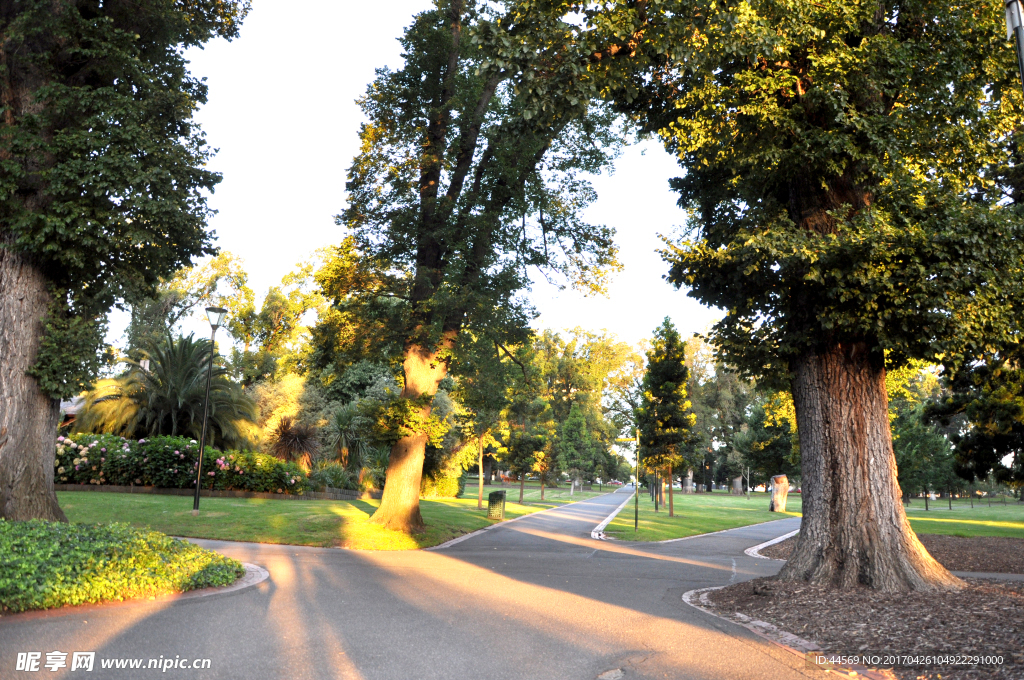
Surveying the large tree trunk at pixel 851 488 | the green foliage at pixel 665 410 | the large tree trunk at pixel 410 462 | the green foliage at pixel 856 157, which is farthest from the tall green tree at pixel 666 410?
the large tree trunk at pixel 851 488

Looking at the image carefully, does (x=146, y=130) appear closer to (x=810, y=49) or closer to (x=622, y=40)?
(x=622, y=40)

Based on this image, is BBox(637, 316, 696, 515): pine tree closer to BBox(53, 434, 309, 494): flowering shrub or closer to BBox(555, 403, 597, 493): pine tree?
BBox(53, 434, 309, 494): flowering shrub

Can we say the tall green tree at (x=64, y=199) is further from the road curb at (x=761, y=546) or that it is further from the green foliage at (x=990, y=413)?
the green foliage at (x=990, y=413)

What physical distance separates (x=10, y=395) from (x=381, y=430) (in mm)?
7918

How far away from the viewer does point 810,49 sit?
889cm

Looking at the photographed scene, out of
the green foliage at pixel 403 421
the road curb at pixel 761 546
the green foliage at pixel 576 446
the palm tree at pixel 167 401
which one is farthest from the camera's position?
the green foliage at pixel 576 446

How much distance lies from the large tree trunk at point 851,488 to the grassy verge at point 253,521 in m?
9.33

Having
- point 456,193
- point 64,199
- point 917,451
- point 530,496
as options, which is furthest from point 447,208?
point 917,451

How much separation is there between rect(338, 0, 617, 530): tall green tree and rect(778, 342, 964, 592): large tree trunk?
27.4 ft

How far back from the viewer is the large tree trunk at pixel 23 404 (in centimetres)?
1027

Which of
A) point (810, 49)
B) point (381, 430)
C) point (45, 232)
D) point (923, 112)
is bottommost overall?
point (381, 430)

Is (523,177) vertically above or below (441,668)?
above

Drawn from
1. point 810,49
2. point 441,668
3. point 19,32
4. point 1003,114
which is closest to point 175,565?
point 441,668

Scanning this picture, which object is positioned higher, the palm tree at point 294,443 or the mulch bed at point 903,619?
the palm tree at point 294,443
